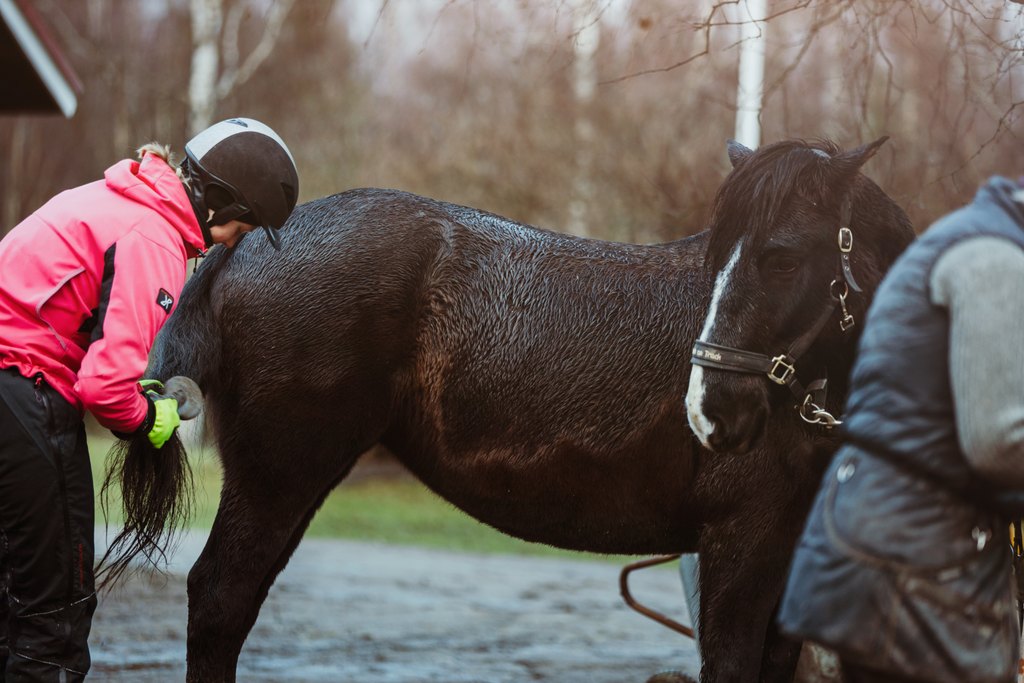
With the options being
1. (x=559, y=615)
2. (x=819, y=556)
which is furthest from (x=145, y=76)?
(x=819, y=556)

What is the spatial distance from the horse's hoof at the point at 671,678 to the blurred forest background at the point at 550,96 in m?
2.55

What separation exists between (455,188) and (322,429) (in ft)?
40.7

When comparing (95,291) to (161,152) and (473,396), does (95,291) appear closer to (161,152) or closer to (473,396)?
(161,152)

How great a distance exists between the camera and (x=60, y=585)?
133 inches

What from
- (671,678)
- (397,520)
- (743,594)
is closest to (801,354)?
(743,594)

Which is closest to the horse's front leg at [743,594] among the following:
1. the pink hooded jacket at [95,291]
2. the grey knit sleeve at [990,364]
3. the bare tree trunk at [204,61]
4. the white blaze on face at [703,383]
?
the white blaze on face at [703,383]

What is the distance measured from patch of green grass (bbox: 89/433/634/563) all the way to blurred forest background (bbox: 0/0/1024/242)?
13.1 feet

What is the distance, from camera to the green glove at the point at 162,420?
3576 millimetres

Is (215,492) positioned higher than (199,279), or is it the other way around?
(199,279)

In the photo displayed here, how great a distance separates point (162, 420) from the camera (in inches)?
141

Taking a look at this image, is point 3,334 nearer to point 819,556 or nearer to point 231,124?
point 231,124

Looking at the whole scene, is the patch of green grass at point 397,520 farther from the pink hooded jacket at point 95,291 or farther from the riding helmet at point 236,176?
the pink hooded jacket at point 95,291

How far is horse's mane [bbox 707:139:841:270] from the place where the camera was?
3.54 m

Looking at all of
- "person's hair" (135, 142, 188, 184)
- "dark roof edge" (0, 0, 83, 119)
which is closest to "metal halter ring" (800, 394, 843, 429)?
"person's hair" (135, 142, 188, 184)
